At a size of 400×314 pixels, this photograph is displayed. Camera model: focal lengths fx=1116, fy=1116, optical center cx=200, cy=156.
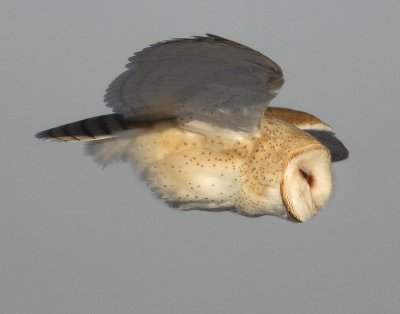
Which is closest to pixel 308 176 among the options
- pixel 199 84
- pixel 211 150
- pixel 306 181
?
pixel 306 181

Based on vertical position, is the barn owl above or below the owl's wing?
below

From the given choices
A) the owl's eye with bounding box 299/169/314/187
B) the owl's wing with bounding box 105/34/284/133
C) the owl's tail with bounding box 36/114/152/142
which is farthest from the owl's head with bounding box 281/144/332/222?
the owl's tail with bounding box 36/114/152/142

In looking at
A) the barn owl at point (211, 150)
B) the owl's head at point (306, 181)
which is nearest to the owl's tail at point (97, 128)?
the barn owl at point (211, 150)

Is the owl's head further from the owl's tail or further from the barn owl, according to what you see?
the owl's tail

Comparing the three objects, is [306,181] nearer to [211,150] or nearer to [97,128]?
[211,150]

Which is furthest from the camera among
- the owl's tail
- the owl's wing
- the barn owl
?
the owl's tail

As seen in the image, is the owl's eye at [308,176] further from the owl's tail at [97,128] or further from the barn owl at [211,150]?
the owl's tail at [97,128]

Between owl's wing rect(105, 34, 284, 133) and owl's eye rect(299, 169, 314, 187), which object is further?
owl's eye rect(299, 169, 314, 187)

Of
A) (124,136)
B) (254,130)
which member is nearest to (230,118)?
(254,130)
